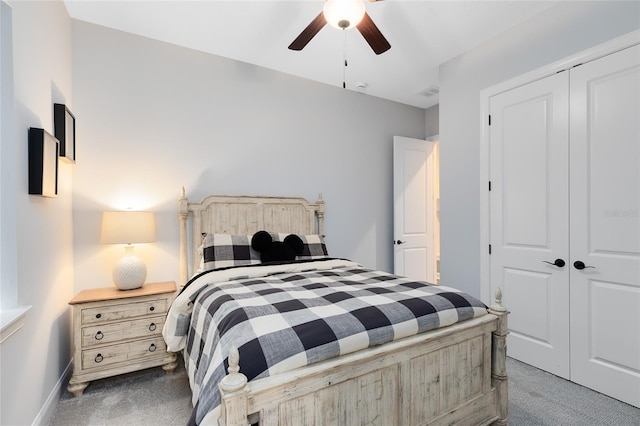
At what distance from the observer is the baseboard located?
5.80ft

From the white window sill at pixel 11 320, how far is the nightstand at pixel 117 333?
0.65 meters

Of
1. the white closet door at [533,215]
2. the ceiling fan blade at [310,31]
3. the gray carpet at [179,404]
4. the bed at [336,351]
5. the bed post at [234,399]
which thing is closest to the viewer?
the bed post at [234,399]

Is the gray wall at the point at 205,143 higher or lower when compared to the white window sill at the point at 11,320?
higher

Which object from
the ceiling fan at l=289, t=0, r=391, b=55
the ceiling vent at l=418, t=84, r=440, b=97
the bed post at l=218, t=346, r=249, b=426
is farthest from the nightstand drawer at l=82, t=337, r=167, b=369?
the ceiling vent at l=418, t=84, r=440, b=97

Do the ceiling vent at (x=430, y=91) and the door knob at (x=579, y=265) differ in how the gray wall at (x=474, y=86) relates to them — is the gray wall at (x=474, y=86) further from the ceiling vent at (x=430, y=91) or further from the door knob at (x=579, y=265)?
the door knob at (x=579, y=265)

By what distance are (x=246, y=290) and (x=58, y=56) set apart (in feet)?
7.28

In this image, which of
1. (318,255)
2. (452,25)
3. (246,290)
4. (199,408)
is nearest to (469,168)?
(452,25)

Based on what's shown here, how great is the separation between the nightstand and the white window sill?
25.6 inches

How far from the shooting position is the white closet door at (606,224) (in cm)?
204

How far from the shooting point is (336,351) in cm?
127

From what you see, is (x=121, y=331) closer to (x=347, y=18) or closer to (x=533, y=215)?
(x=347, y=18)

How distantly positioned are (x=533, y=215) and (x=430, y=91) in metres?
2.16

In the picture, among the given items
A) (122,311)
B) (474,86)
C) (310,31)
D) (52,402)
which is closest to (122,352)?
(122,311)

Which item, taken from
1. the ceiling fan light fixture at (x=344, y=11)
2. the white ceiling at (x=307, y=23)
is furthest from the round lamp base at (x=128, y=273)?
the ceiling fan light fixture at (x=344, y=11)
